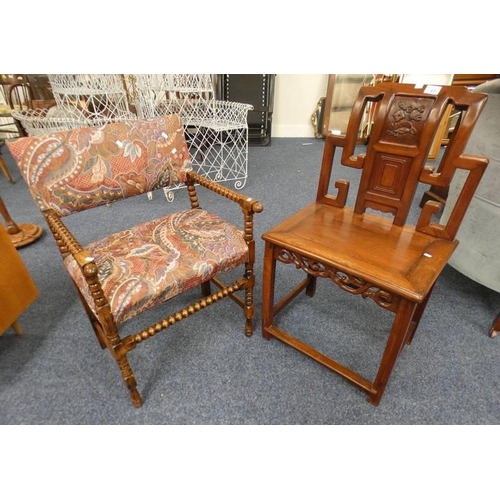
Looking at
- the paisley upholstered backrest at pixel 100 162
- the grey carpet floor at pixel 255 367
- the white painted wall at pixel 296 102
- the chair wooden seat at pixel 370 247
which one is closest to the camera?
the chair wooden seat at pixel 370 247

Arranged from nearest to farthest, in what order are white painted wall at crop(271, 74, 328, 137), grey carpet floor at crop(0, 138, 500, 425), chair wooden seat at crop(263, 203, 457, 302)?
chair wooden seat at crop(263, 203, 457, 302) → grey carpet floor at crop(0, 138, 500, 425) → white painted wall at crop(271, 74, 328, 137)

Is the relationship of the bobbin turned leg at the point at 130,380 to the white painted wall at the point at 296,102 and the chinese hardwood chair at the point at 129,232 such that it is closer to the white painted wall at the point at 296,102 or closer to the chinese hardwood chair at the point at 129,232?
the chinese hardwood chair at the point at 129,232

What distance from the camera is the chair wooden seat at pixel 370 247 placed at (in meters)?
0.87

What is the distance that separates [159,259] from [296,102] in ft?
13.5

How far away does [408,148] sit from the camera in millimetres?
1012

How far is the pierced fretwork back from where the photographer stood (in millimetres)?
917

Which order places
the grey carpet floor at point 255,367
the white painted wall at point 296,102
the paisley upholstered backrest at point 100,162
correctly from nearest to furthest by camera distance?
the paisley upholstered backrest at point 100,162 < the grey carpet floor at point 255,367 < the white painted wall at point 296,102

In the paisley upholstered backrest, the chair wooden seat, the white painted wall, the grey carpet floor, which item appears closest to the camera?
the chair wooden seat

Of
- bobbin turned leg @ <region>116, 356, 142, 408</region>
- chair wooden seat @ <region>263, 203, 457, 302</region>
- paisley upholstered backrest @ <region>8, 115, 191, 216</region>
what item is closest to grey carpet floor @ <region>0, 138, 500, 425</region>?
bobbin turned leg @ <region>116, 356, 142, 408</region>

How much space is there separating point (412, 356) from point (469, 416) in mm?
269

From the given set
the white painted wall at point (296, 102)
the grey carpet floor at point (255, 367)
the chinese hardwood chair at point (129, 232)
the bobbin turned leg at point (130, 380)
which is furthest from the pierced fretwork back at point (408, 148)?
the white painted wall at point (296, 102)

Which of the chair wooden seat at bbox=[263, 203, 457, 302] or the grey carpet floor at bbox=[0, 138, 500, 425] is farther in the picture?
the grey carpet floor at bbox=[0, 138, 500, 425]

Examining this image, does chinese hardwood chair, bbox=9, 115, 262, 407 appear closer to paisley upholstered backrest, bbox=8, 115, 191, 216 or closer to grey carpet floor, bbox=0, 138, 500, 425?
paisley upholstered backrest, bbox=8, 115, 191, 216

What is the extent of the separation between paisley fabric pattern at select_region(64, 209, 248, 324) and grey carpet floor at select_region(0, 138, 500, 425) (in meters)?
0.41
